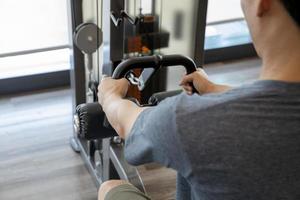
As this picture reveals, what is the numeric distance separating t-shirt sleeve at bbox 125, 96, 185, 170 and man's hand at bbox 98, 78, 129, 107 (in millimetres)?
220

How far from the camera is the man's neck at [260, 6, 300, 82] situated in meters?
0.76

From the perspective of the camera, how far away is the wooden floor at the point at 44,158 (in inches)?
85.7

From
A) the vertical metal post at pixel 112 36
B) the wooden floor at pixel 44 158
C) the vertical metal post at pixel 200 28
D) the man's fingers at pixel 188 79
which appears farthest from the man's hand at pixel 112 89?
the wooden floor at pixel 44 158

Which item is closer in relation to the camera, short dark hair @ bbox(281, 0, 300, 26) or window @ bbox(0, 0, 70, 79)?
short dark hair @ bbox(281, 0, 300, 26)

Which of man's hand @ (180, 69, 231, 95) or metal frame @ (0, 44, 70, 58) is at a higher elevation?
man's hand @ (180, 69, 231, 95)

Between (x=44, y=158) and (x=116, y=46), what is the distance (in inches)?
35.2

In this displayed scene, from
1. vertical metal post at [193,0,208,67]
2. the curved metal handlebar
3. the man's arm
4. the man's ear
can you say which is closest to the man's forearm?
the man's arm

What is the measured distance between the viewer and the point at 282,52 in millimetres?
788

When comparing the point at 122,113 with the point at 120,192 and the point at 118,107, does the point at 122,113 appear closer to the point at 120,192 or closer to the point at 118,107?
the point at 118,107

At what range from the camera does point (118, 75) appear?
1226 millimetres

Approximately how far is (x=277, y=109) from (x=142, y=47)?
132 centimetres

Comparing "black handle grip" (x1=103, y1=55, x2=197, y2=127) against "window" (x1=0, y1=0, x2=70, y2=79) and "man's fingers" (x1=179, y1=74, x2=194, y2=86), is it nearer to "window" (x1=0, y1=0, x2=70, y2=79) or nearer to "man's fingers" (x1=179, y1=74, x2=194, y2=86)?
"man's fingers" (x1=179, y1=74, x2=194, y2=86)

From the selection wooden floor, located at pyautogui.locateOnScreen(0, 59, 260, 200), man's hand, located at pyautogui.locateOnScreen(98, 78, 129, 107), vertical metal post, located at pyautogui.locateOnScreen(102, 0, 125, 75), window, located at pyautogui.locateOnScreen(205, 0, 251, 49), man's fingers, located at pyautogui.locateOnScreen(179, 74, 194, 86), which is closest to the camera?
man's hand, located at pyautogui.locateOnScreen(98, 78, 129, 107)

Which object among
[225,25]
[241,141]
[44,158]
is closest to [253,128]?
[241,141]
